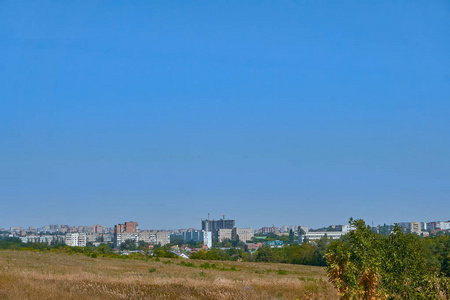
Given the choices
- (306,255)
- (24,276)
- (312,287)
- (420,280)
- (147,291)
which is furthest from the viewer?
(306,255)

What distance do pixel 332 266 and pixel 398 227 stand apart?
2.97 meters

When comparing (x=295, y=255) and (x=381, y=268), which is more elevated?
(x=381, y=268)

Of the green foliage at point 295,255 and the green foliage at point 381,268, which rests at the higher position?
the green foliage at point 381,268

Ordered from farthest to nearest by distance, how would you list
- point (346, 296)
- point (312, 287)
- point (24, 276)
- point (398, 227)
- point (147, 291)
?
point (312, 287), point (24, 276), point (147, 291), point (398, 227), point (346, 296)

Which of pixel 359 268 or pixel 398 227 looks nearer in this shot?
pixel 359 268

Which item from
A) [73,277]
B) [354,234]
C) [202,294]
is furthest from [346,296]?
[73,277]

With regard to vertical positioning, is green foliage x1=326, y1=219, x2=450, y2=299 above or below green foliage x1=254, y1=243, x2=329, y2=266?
above

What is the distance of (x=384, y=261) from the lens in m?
11.2

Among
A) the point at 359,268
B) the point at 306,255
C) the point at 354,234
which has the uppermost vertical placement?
the point at 354,234

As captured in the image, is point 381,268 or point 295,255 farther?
point 295,255

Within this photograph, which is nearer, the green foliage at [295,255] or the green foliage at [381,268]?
the green foliage at [381,268]

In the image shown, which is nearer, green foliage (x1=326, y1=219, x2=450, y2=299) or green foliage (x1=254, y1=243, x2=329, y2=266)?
green foliage (x1=326, y1=219, x2=450, y2=299)

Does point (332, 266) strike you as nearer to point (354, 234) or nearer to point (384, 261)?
point (354, 234)

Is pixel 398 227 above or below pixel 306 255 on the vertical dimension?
above
